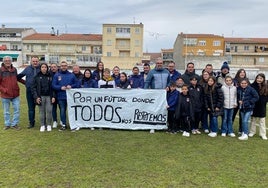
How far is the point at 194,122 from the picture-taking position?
339 inches

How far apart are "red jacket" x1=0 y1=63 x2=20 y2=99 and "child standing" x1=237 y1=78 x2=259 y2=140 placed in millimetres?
6482

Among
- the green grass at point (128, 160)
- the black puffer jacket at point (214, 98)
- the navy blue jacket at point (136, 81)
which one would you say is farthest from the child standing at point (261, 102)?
the navy blue jacket at point (136, 81)

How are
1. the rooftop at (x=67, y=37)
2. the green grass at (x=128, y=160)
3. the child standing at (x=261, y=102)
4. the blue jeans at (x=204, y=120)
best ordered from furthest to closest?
the rooftop at (x=67, y=37)
the blue jeans at (x=204, y=120)
the child standing at (x=261, y=102)
the green grass at (x=128, y=160)

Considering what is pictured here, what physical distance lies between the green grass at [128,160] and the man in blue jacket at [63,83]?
98cm

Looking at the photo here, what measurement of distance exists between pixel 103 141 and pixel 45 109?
2.22 metres

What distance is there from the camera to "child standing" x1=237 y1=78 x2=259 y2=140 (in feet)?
26.3

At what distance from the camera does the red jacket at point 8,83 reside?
828 cm

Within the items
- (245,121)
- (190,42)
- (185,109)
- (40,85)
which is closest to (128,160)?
(185,109)

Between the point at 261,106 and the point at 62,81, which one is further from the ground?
the point at 62,81

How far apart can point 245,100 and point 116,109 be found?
12.3 feet

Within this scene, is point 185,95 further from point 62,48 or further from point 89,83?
point 62,48

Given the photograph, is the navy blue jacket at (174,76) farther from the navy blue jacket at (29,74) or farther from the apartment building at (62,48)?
the apartment building at (62,48)

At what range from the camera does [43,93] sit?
8.32m

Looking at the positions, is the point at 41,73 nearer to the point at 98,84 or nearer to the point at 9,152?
the point at 98,84
